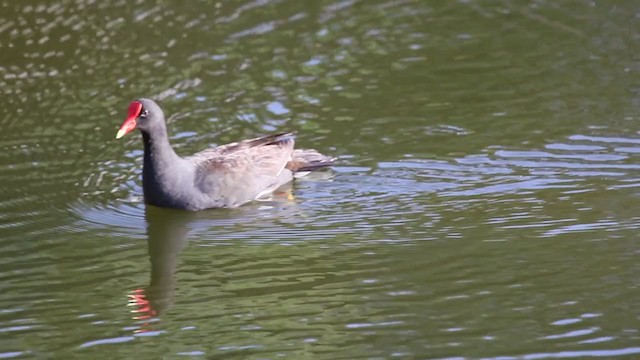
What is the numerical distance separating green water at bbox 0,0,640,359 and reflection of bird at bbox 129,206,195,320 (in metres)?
0.02

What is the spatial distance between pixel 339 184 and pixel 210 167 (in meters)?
0.98

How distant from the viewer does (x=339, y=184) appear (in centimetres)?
1028

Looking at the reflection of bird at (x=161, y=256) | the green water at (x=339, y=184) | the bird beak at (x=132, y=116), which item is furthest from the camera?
the bird beak at (x=132, y=116)

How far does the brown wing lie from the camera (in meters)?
10.1

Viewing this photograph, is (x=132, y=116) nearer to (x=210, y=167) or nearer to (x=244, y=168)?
(x=210, y=167)

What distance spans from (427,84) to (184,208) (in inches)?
120

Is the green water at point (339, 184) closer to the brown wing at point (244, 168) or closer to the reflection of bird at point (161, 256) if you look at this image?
the reflection of bird at point (161, 256)

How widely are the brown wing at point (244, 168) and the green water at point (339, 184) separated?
232mm

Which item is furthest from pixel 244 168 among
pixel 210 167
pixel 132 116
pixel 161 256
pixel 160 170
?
pixel 161 256

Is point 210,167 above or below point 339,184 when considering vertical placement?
above

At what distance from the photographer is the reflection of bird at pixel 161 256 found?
26.1 ft

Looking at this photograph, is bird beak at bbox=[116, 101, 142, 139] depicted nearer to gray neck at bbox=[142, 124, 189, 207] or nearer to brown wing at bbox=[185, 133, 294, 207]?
gray neck at bbox=[142, 124, 189, 207]

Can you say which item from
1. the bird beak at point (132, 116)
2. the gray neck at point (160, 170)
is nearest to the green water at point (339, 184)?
the gray neck at point (160, 170)

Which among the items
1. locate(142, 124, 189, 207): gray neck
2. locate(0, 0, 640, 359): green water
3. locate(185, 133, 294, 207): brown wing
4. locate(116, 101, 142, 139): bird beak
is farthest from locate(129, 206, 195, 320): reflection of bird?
locate(116, 101, 142, 139): bird beak
